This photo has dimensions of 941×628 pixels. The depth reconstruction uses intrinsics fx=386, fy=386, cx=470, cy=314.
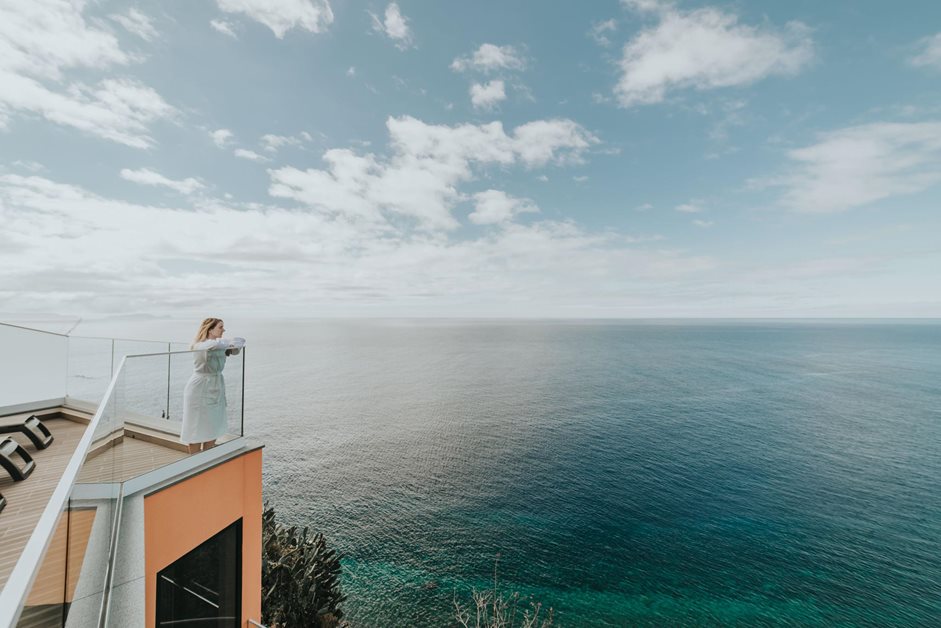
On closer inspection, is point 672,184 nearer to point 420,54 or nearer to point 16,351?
point 420,54

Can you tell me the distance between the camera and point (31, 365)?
6504mm

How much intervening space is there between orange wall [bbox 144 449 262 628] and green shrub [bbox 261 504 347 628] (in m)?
6.26

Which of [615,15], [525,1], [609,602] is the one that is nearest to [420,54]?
[525,1]

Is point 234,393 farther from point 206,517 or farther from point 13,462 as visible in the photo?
point 13,462

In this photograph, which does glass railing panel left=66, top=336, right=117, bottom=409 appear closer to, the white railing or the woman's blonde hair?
the woman's blonde hair

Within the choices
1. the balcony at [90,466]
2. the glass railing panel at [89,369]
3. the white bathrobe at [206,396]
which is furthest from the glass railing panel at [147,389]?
the glass railing panel at [89,369]

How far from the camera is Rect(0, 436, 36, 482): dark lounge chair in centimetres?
410

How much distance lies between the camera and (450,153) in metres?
39.8

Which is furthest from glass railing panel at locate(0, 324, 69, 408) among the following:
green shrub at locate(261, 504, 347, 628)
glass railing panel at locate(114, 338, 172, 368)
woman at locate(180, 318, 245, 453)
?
green shrub at locate(261, 504, 347, 628)

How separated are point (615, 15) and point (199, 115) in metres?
36.5

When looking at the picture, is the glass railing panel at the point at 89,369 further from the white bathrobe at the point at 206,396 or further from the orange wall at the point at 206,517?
the orange wall at the point at 206,517

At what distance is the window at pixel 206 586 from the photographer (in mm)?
4281

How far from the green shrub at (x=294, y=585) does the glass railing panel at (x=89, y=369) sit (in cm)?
672

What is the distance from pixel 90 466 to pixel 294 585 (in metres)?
11.4
